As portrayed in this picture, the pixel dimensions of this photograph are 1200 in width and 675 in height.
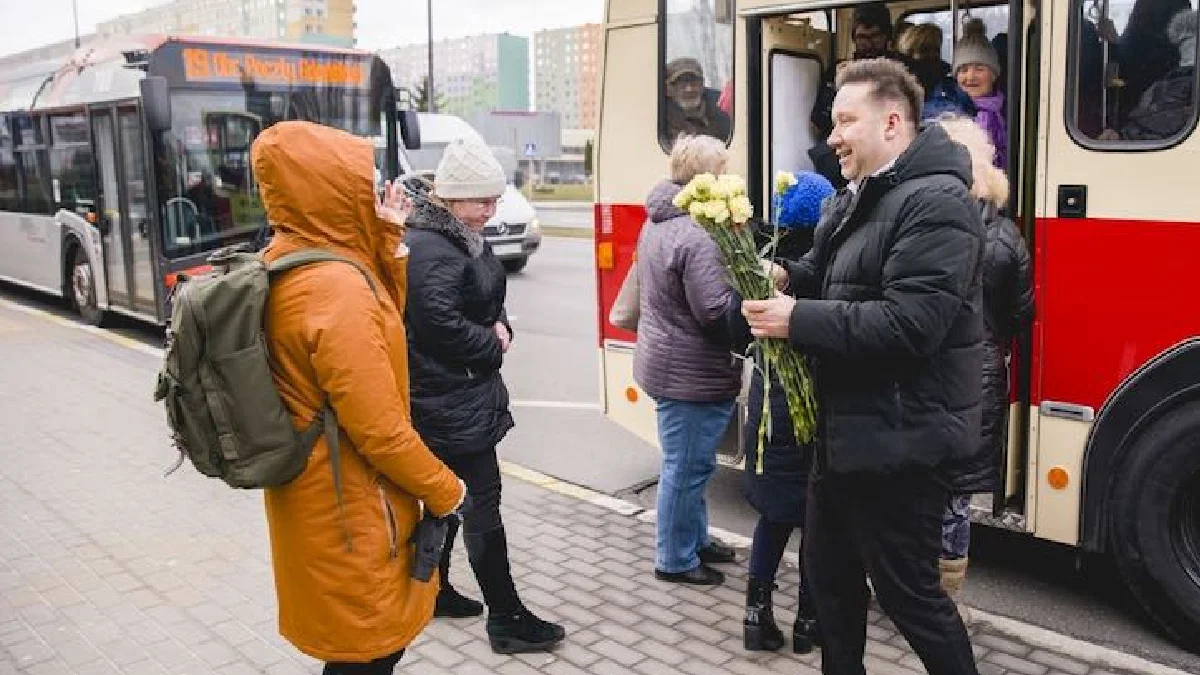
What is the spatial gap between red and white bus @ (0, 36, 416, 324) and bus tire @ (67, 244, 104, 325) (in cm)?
2

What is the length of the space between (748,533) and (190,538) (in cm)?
276

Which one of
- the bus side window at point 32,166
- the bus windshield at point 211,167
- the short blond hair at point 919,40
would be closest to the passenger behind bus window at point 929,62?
the short blond hair at point 919,40

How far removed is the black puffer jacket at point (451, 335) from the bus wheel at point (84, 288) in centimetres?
991

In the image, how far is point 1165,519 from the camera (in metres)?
4.18

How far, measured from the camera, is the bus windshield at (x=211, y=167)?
1063cm

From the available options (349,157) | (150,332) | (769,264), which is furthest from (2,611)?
(150,332)

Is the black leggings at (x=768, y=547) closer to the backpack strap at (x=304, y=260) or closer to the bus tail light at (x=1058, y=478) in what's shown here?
the bus tail light at (x=1058, y=478)

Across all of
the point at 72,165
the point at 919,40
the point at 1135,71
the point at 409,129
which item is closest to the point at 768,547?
the point at 1135,71

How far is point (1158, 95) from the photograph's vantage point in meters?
→ 4.07

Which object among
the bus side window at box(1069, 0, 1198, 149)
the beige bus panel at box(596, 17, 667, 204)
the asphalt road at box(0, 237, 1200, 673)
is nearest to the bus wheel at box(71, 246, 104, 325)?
the asphalt road at box(0, 237, 1200, 673)

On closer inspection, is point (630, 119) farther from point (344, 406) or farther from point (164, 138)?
point (164, 138)

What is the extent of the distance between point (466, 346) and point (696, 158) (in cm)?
123

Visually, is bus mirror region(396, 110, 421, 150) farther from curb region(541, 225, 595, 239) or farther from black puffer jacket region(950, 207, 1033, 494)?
curb region(541, 225, 595, 239)

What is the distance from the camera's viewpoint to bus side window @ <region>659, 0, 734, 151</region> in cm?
554
